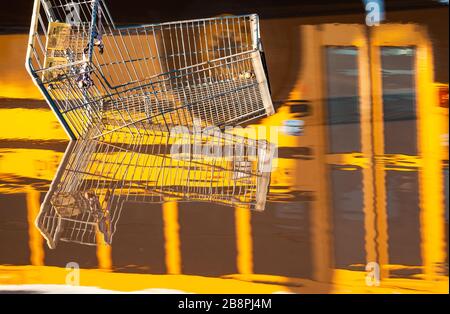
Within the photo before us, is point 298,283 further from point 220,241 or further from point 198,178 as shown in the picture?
point 198,178

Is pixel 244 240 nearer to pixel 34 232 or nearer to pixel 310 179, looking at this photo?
pixel 310 179

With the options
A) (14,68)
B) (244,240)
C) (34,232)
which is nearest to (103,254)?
(34,232)

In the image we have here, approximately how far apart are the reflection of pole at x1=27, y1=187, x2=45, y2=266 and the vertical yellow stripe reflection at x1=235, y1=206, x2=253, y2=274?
25.9 inches

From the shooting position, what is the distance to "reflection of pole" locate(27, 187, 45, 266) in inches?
101

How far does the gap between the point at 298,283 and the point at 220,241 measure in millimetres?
395

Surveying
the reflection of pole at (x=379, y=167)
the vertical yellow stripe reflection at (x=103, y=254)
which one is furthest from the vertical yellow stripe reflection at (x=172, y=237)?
the reflection of pole at (x=379, y=167)

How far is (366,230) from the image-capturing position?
102 inches

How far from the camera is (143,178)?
122 inches

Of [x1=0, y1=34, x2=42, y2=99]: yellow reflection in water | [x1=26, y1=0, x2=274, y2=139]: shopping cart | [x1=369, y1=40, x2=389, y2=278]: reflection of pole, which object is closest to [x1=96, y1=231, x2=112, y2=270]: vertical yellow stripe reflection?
[x1=26, y1=0, x2=274, y2=139]: shopping cart

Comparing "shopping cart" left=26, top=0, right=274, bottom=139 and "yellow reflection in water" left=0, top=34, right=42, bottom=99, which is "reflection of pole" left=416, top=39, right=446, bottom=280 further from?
"yellow reflection in water" left=0, top=34, right=42, bottom=99

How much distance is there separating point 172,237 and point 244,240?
25 cm

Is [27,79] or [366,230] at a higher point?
[27,79]

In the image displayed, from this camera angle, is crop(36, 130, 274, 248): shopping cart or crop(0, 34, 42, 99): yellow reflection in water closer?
crop(36, 130, 274, 248): shopping cart

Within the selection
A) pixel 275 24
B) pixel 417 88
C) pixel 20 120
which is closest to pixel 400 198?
pixel 417 88
